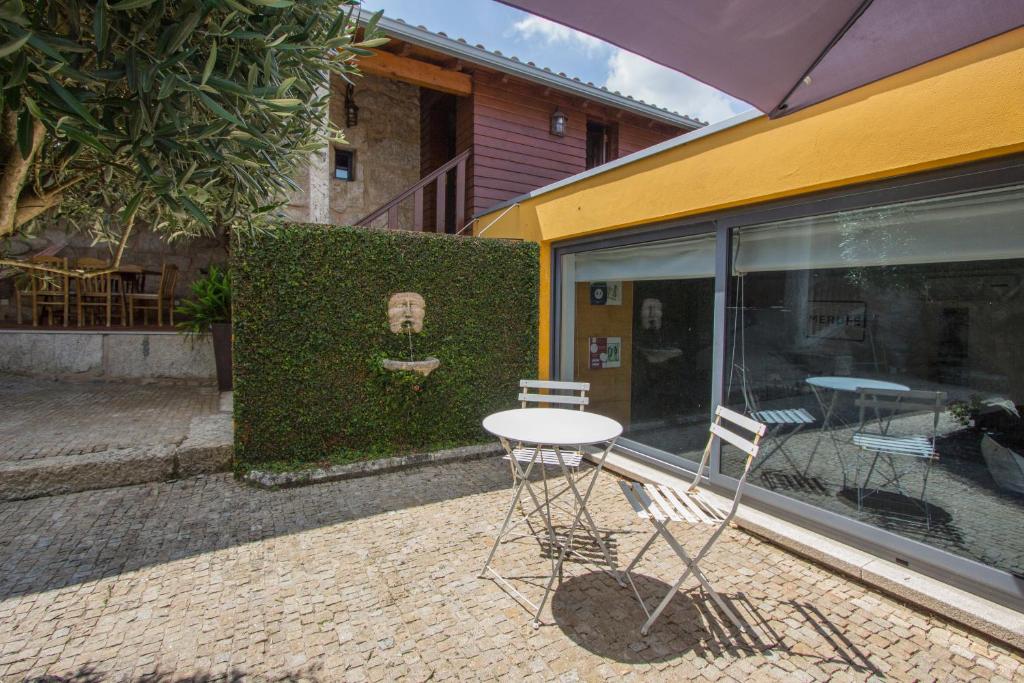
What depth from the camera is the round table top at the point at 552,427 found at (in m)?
2.75

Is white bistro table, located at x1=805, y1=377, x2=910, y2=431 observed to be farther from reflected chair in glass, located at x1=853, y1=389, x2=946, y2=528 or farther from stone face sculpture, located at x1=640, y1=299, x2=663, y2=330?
stone face sculpture, located at x1=640, y1=299, x2=663, y2=330

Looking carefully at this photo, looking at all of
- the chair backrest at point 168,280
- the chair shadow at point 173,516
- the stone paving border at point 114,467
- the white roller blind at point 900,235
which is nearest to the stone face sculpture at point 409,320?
the chair shadow at point 173,516

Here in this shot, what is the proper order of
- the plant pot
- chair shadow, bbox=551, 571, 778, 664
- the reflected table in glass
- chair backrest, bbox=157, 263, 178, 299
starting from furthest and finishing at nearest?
1. chair backrest, bbox=157, 263, 178, 299
2. the plant pot
3. the reflected table in glass
4. chair shadow, bbox=551, 571, 778, 664

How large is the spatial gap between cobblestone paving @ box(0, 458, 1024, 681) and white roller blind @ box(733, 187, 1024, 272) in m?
1.97

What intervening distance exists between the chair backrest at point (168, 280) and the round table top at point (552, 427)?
28.2 ft

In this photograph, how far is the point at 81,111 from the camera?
107 cm

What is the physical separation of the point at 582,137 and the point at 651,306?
4.96m

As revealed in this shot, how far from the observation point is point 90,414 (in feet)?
18.7

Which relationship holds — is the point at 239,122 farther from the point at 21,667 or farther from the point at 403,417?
the point at 403,417

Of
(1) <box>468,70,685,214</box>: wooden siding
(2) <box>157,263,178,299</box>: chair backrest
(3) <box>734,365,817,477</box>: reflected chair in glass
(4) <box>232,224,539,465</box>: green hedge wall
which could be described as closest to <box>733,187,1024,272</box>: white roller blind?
(3) <box>734,365,817,477</box>: reflected chair in glass

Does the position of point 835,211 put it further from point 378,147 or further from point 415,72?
point 378,147

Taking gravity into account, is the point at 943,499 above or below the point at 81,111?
below

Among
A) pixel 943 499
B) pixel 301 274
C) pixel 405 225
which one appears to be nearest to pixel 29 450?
pixel 301 274

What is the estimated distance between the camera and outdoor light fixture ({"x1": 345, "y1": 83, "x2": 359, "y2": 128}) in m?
8.31
